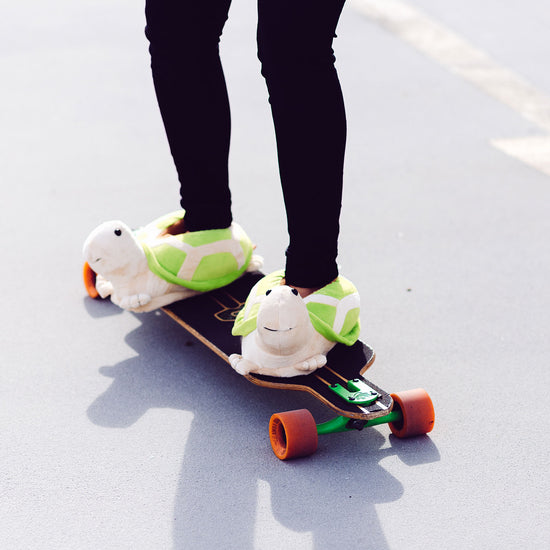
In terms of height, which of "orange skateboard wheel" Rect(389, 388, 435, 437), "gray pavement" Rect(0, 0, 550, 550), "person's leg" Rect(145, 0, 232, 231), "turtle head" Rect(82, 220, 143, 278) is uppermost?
"person's leg" Rect(145, 0, 232, 231)

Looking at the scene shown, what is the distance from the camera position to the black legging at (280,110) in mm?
1423

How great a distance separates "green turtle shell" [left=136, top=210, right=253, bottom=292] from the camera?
1.77m

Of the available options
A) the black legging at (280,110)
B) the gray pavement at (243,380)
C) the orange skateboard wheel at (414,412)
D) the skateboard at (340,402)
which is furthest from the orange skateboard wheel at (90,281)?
the orange skateboard wheel at (414,412)

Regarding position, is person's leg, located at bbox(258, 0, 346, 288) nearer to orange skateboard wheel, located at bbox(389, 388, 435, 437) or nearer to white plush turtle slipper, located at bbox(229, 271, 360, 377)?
white plush turtle slipper, located at bbox(229, 271, 360, 377)

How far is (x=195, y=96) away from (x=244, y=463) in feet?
2.53

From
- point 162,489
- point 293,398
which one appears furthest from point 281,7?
point 162,489

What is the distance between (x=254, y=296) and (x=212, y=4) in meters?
0.60

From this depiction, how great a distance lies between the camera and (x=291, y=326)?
4.80ft

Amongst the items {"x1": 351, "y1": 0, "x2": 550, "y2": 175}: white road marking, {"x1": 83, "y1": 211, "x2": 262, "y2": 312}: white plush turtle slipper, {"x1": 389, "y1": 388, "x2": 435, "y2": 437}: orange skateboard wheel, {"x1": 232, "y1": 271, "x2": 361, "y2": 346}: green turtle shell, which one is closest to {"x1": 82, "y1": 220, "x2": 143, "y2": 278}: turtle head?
{"x1": 83, "y1": 211, "x2": 262, "y2": 312}: white plush turtle slipper

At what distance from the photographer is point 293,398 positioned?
1611 mm

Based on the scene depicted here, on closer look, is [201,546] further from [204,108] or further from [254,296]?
[204,108]

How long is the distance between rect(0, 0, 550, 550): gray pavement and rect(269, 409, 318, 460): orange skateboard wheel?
27 mm

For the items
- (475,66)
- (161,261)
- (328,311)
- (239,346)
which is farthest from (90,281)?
(475,66)

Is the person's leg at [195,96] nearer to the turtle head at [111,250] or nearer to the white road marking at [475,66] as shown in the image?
the turtle head at [111,250]
